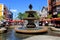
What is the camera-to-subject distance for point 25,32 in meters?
25.7

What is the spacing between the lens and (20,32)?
2641 centimetres

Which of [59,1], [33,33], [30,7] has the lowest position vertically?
[33,33]

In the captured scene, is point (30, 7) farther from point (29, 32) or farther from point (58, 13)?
point (58, 13)

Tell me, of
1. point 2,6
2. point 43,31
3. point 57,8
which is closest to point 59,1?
point 57,8

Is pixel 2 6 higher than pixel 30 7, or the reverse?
pixel 2 6

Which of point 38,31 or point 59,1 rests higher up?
point 59,1

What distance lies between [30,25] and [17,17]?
97.6 metres

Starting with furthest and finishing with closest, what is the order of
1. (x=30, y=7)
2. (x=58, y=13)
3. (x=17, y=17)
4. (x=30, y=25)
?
(x=17, y=17) < (x=58, y=13) < (x=30, y=7) < (x=30, y=25)

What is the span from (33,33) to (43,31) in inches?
87.1

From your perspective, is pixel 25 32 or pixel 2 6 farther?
pixel 2 6

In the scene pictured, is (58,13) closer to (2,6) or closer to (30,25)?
(30,25)

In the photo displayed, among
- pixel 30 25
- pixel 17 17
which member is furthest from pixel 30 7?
pixel 17 17

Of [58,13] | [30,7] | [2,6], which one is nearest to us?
[30,7]

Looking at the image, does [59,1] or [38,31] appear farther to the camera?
[59,1]
